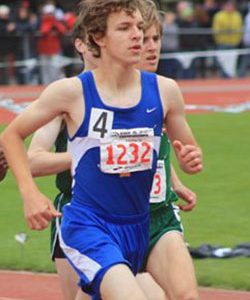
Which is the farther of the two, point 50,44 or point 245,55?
point 245,55

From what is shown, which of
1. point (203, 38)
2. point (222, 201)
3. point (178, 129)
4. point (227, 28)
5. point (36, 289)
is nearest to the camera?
point (178, 129)

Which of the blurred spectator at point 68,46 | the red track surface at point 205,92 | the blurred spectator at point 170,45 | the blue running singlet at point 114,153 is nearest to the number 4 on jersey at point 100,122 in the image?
the blue running singlet at point 114,153

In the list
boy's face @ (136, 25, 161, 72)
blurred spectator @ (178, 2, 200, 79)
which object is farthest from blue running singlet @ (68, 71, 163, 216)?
blurred spectator @ (178, 2, 200, 79)

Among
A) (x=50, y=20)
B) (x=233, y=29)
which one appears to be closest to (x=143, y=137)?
(x=50, y=20)

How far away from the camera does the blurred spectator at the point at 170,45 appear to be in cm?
2686

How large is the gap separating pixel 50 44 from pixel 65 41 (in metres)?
0.85

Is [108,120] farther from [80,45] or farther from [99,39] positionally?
[80,45]

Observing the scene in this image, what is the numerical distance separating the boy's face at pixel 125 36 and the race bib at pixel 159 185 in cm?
77

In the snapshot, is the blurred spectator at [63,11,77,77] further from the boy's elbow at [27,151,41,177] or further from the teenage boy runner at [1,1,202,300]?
the teenage boy runner at [1,1,202,300]

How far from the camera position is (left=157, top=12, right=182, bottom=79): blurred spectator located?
2686 centimetres

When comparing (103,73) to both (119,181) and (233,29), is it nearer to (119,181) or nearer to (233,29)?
(119,181)

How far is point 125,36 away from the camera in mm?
5207

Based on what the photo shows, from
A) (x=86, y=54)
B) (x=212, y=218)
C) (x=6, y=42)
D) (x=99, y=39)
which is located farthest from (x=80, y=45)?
(x=6, y=42)

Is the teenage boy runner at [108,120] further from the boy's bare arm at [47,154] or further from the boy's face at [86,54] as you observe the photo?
the boy's face at [86,54]
